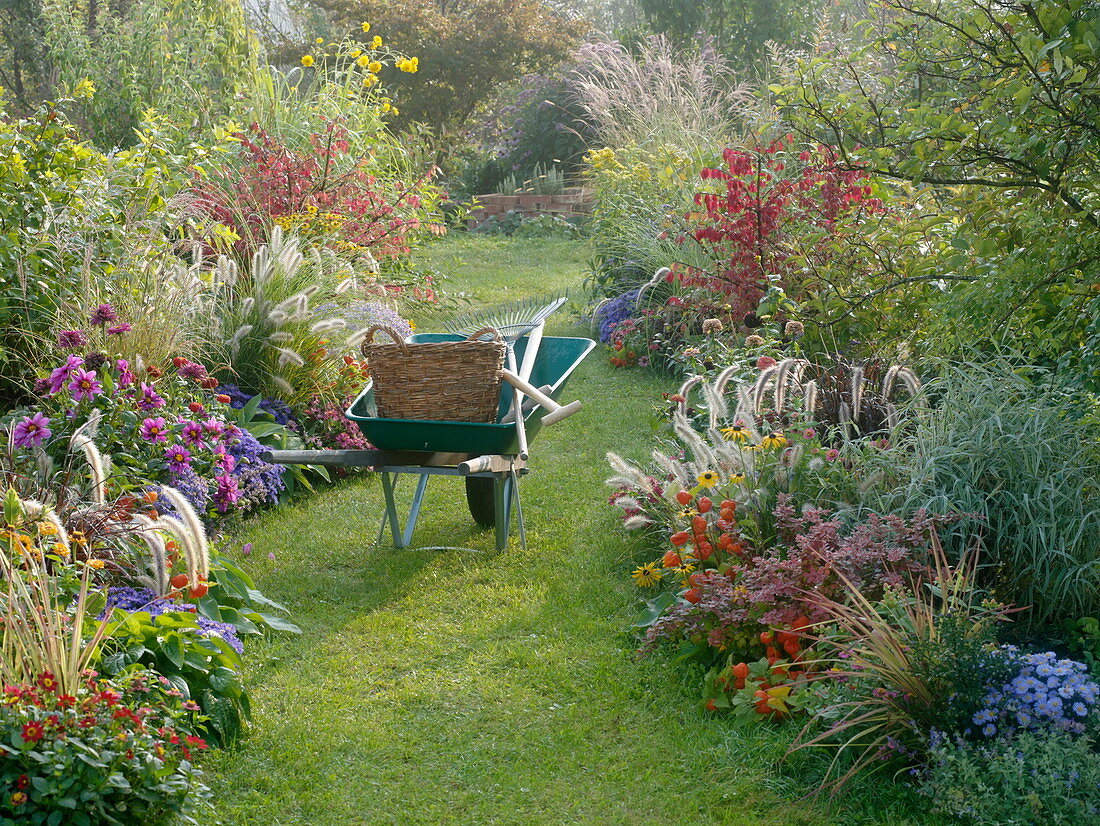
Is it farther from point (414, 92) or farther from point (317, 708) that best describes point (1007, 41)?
point (414, 92)

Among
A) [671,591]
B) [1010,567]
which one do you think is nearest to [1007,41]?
[1010,567]

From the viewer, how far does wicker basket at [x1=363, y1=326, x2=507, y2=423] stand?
455cm

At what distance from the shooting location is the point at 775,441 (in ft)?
12.6

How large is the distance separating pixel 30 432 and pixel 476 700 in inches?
76.5

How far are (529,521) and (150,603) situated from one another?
236 centimetres

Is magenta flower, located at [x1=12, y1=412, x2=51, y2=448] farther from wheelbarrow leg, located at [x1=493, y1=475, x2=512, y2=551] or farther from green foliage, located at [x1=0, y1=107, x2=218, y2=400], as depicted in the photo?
wheelbarrow leg, located at [x1=493, y1=475, x2=512, y2=551]

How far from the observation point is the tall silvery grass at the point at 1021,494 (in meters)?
3.28

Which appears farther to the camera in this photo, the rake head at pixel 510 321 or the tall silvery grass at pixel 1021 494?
the rake head at pixel 510 321

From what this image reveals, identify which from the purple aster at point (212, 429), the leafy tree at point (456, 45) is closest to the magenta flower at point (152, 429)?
the purple aster at point (212, 429)

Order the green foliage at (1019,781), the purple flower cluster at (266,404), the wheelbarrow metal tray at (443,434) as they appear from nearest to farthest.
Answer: the green foliage at (1019,781) < the wheelbarrow metal tray at (443,434) < the purple flower cluster at (266,404)

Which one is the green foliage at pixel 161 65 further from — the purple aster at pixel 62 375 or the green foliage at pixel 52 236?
the purple aster at pixel 62 375

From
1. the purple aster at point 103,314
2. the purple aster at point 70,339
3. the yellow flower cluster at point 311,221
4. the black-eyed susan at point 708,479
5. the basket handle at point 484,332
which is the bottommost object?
the black-eyed susan at point 708,479

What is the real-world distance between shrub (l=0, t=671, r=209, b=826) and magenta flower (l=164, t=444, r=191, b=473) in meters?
1.76

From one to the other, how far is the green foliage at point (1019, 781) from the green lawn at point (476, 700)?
171mm
